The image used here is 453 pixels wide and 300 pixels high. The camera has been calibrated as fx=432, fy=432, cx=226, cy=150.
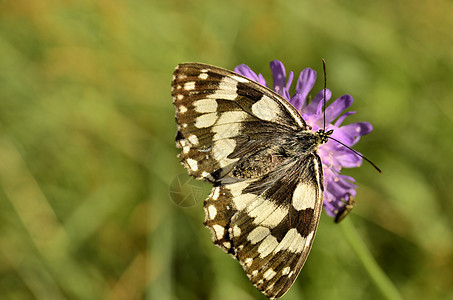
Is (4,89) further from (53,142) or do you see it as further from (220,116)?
(220,116)

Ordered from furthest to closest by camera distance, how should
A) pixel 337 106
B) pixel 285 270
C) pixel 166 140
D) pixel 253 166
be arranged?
pixel 166 140 → pixel 337 106 → pixel 253 166 → pixel 285 270

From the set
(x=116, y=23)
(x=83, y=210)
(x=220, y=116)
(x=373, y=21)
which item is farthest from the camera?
(x=116, y=23)

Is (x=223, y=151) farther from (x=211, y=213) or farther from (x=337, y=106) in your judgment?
(x=337, y=106)

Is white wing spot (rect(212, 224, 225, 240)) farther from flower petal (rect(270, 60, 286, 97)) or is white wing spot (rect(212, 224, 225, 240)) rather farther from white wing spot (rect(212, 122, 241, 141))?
flower petal (rect(270, 60, 286, 97))

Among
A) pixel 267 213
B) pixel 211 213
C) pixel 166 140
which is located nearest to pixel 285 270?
pixel 267 213

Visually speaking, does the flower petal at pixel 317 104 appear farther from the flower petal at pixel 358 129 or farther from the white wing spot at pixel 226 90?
the white wing spot at pixel 226 90

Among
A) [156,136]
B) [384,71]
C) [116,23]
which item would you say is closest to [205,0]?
[116,23]
